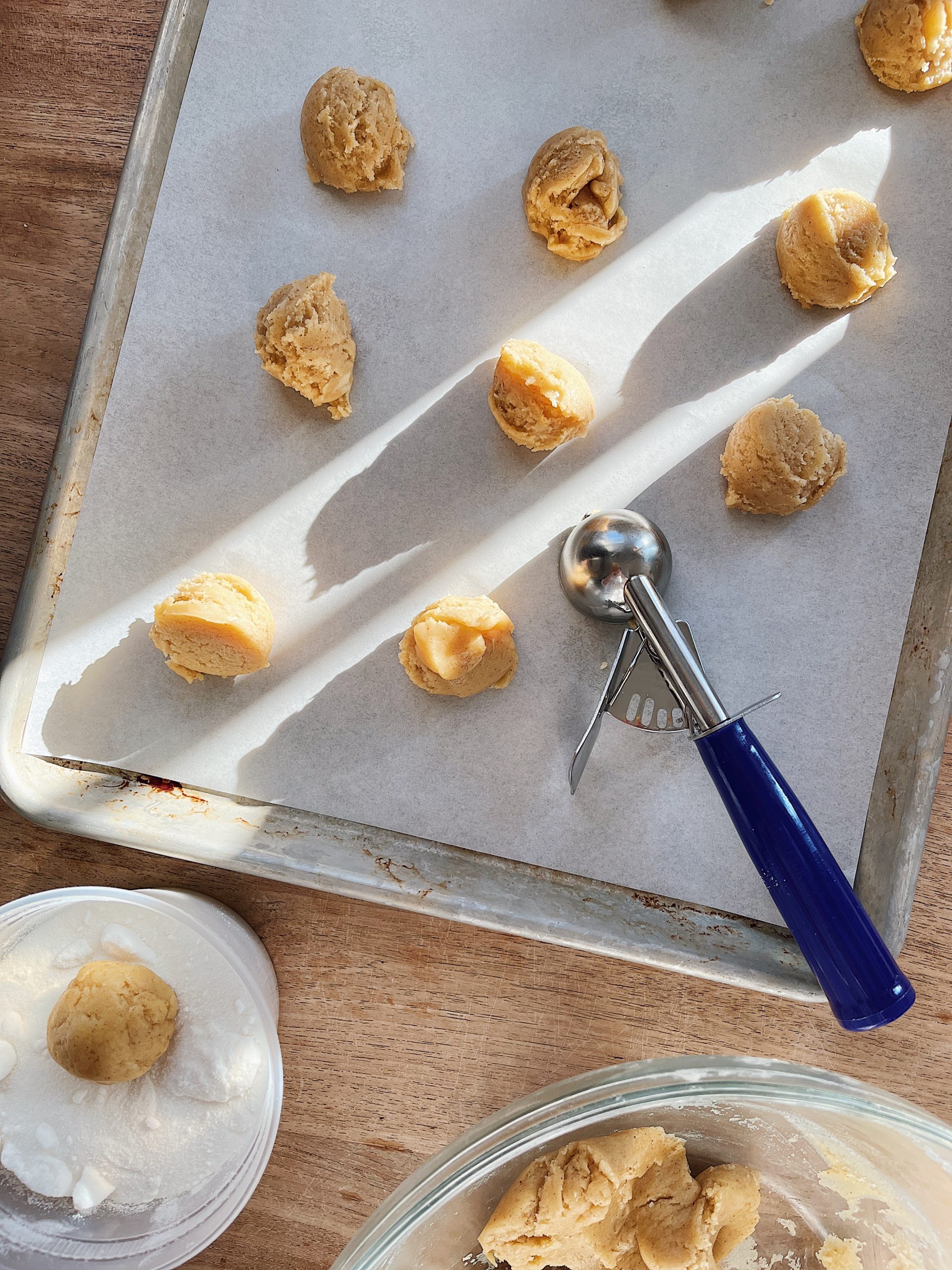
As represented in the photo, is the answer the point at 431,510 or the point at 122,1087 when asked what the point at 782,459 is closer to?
the point at 431,510

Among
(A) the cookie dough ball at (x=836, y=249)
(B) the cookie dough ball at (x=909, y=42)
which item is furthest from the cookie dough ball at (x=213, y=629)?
(B) the cookie dough ball at (x=909, y=42)

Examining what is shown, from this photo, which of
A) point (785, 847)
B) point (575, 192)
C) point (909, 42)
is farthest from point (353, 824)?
point (909, 42)

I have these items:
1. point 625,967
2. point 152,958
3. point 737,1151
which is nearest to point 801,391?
point 625,967

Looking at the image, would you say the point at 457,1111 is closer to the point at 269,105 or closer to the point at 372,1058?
the point at 372,1058

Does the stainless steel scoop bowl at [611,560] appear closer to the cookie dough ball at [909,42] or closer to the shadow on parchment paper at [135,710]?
the shadow on parchment paper at [135,710]

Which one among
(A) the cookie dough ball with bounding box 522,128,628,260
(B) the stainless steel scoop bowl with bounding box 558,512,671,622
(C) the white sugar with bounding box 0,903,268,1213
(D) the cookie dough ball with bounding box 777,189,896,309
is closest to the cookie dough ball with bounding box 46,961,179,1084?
(C) the white sugar with bounding box 0,903,268,1213

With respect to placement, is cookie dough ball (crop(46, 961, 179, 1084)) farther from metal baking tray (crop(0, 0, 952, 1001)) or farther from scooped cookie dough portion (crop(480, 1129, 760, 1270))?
scooped cookie dough portion (crop(480, 1129, 760, 1270))
